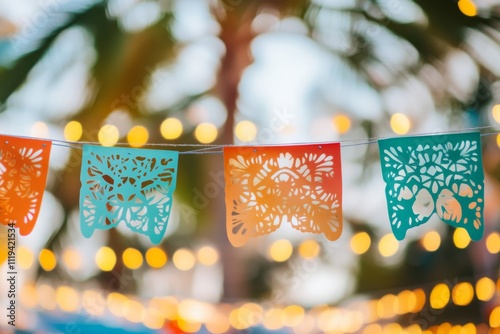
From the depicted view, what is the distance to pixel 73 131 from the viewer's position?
1.38 metres

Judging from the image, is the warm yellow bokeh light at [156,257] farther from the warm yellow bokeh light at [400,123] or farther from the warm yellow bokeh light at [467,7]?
the warm yellow bokeh light at [467,7]

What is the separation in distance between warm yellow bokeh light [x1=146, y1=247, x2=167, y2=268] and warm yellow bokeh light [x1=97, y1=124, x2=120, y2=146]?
0.26 m

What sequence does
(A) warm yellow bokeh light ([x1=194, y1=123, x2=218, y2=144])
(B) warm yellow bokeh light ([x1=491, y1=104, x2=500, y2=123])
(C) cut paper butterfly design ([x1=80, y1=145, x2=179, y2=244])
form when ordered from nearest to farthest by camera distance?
(C) cut paper butterfly design ([x1=80, y1=145, x2=179, y2=244])
(A) warm yellow bokeh light ([x1=194, y1=123, x2=218, y2=144])
(B) warm yellow bokeh light ([x1=491, y1=104, x2=500, y2=123])

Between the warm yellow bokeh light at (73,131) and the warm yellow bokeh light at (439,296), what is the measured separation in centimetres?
91

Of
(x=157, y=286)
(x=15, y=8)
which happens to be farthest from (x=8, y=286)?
(x=15, y=8)

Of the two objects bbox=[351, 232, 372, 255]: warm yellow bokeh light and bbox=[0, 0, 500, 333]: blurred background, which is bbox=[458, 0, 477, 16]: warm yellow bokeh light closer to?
bbox=[0, 0, 500, 333]: blurred background

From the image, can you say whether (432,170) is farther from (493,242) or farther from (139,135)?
(139,135)

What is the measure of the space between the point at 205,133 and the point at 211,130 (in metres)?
0.02

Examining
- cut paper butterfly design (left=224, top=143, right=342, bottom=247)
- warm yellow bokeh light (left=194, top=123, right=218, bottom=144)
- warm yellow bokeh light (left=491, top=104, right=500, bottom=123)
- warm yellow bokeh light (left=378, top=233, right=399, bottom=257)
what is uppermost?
warm yellow bokeh light (left=491, top=104, right=500, bottom=123)

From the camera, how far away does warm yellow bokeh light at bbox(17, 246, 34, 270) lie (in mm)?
1387

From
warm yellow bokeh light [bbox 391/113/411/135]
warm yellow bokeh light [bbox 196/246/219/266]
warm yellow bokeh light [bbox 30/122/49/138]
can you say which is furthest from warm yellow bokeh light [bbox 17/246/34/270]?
warm yellow bokeh light [bbox 391/113/411/135]

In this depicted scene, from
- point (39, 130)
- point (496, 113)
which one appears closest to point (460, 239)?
point (496, 113)

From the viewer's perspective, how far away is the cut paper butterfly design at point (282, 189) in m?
1.08

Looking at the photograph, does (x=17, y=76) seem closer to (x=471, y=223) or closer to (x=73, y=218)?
(x=73, y=218)
